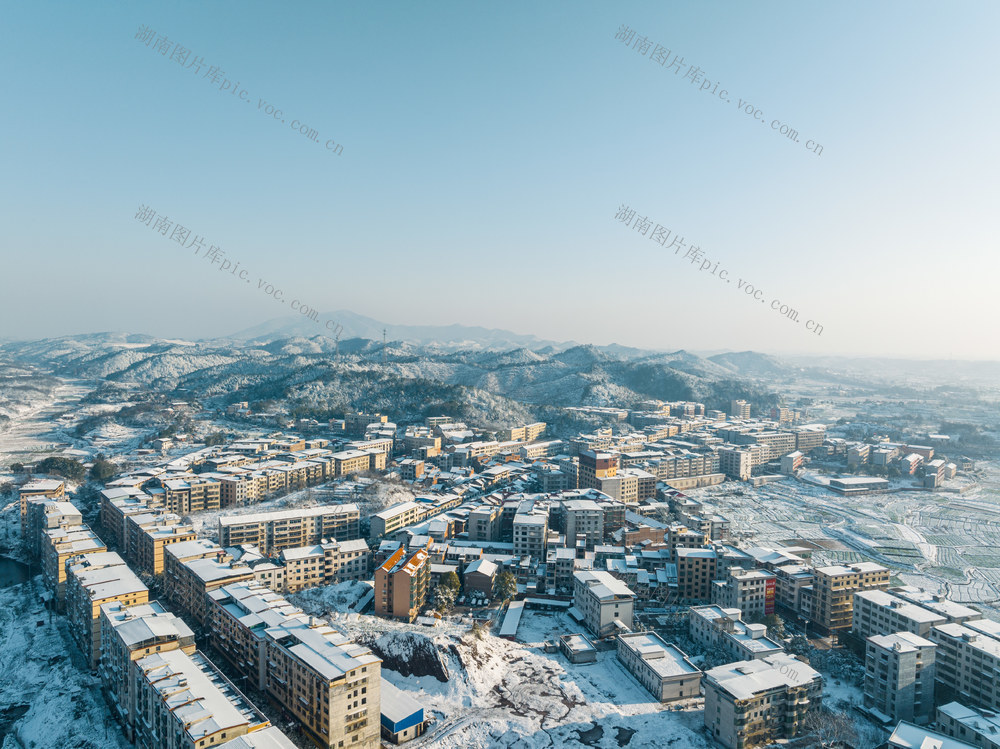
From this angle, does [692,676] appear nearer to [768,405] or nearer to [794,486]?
[794,486]

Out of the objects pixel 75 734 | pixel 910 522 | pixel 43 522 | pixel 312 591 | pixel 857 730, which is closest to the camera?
pixel 75 734

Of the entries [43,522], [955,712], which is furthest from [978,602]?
[43,522]

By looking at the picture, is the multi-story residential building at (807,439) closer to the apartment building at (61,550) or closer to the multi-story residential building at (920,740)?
the multi-story residential building at (920,740)

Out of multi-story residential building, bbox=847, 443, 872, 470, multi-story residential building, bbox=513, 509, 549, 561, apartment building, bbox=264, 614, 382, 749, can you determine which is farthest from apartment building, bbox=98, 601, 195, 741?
multi-story residential building, bbox=847, 443, 872, 470

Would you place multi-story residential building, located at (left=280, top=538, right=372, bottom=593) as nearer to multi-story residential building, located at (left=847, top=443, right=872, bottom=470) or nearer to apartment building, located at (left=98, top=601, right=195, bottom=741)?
apartment building, located at (left=98, top=601, right=195, bottom=741)

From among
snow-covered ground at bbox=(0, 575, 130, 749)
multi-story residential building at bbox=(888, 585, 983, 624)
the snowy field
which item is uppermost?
multi-story residential building at bbox=(888, 585, 983, 624)

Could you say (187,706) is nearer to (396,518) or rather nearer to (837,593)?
(396,518)
